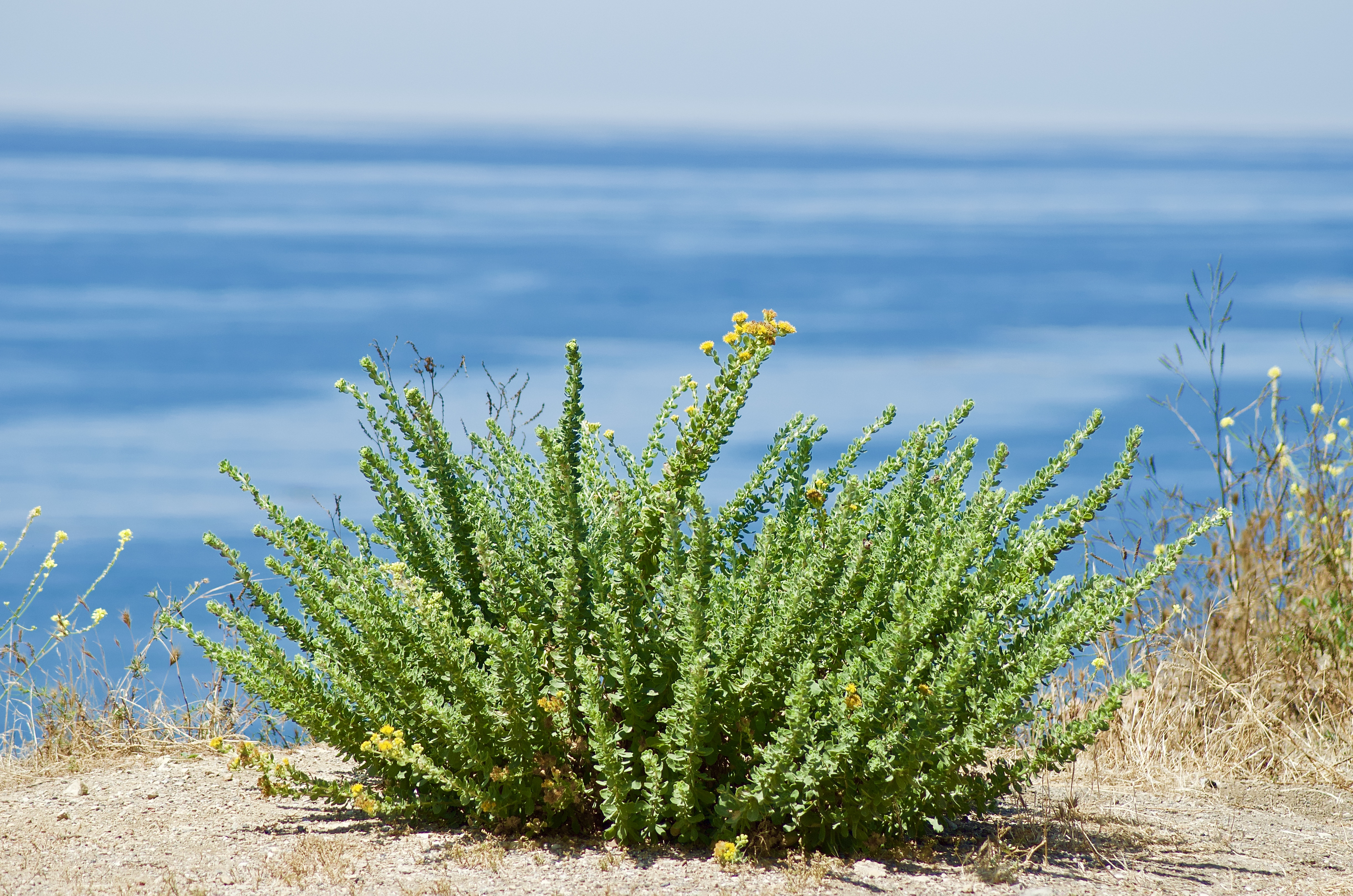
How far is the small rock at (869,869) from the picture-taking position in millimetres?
3324

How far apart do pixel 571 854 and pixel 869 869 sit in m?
0.83

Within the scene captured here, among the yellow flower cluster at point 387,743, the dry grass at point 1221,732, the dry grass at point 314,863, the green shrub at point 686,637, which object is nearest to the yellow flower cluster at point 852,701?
the green shrub at point 686,637

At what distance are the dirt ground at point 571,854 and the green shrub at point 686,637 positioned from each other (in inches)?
5.1

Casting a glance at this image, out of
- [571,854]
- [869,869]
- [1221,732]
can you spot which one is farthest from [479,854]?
[1221,732]

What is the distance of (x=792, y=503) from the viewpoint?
3.82 m

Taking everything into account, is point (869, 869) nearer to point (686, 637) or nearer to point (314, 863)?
point (686, 637)

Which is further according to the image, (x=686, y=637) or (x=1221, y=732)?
(x=1221, y=732)

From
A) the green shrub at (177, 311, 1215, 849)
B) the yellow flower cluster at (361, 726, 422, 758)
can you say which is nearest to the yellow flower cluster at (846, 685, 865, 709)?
the green shrub at (177, 311, 1215, 849)

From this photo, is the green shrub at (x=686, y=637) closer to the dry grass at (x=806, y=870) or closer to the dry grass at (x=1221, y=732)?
the dry grass at (x=806, y=870)

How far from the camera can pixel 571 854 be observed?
3.45m

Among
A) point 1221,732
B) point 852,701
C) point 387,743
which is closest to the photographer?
point 852,701

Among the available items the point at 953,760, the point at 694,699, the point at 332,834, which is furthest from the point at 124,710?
the point at 953,760

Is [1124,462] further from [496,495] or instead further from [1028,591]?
[496,495]

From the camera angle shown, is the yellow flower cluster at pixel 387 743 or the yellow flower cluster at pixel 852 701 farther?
the yellow flower cluster at pixel 387 743
